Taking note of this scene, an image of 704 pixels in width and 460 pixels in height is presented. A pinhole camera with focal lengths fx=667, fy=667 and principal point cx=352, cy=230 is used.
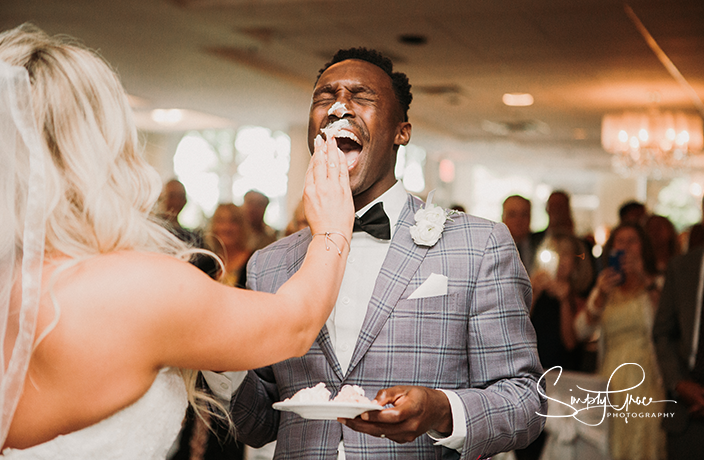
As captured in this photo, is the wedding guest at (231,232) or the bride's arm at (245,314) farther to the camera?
the wedding guest at (231,232)

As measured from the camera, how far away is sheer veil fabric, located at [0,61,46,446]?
1047 millimetres

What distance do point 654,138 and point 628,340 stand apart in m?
4.70

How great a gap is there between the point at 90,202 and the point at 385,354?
672mm

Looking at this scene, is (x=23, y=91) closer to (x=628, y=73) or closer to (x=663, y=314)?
(x=663, y=314)

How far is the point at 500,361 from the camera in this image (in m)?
1.40

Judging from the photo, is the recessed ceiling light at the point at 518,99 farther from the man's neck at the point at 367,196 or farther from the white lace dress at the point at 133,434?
the white lace dress at the point at 133,434

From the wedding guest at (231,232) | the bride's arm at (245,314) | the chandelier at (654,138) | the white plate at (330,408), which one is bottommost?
the white plate at (330,408)

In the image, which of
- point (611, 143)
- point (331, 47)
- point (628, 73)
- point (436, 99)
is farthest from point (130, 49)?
point (611, 143)

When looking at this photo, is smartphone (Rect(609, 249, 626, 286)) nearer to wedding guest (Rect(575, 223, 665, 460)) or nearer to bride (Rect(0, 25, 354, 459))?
wedding guest (Rect(575, 223, 665, 460))

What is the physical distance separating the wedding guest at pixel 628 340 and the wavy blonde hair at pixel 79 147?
10.3 ft

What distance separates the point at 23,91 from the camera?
1.07 meters

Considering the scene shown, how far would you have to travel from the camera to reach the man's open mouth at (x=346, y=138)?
5.11ft

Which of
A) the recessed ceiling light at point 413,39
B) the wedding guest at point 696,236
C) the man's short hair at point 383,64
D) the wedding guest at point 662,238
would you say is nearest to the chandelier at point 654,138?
the wedding guest at point 662,238

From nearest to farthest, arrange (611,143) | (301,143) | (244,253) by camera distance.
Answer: (244,253) < (611,143) < (301,143)
